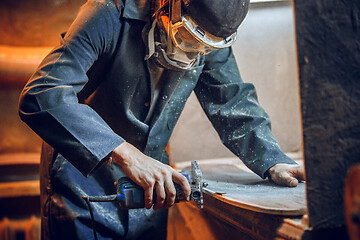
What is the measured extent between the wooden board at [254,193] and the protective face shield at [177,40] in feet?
1.91

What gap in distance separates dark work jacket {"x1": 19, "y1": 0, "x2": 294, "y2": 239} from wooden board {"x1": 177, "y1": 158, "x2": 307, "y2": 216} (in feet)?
0.42

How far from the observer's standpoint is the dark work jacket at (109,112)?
1.26m

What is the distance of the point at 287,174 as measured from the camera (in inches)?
57.6

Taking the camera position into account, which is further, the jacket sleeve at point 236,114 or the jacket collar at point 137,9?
the jacket sleeve at point 236,114

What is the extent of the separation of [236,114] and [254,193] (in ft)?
1.85

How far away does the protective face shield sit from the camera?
4.47ft

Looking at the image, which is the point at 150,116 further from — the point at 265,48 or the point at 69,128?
the point at 265,48

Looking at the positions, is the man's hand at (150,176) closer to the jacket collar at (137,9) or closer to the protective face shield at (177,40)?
the protective face shield at (177,40)

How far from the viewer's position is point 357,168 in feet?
2.25

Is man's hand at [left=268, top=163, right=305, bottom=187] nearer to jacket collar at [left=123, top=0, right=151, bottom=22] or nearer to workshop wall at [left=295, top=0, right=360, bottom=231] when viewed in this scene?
workshop wall at [left=295, top=0, right=360, bottom=231]

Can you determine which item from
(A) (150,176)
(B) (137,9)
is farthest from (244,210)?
(B) (137,9)

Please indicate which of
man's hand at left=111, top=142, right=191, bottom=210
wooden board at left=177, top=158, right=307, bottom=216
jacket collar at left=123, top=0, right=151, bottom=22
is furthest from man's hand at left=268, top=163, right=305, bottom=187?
jacket collar at left=123, top=0, right=151, bottom=22

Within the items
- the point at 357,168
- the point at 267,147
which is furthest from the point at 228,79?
the point at 357,168

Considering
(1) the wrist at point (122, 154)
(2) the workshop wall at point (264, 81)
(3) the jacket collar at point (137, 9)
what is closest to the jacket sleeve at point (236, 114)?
(3) the jacket collar at point (137, 9)
